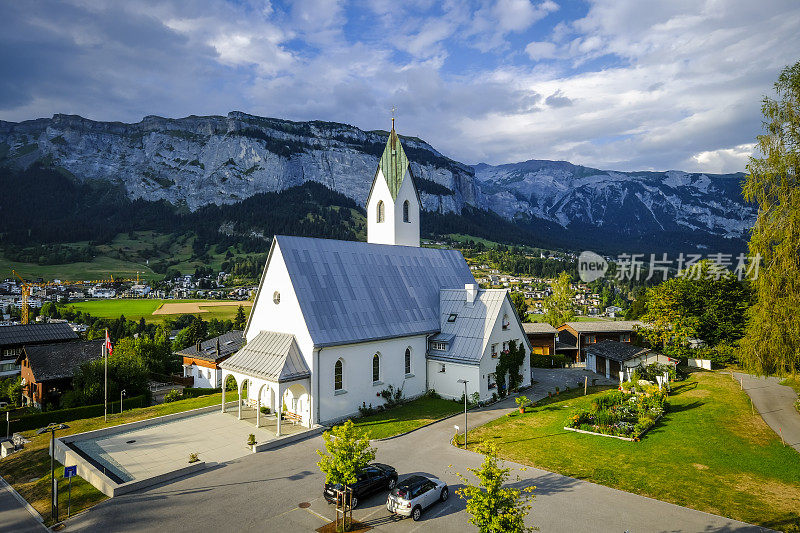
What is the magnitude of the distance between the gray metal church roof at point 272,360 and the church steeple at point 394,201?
16.5 metres

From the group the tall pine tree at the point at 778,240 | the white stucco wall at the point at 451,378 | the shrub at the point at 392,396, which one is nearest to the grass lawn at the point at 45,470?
the shrub at the point at 392,396

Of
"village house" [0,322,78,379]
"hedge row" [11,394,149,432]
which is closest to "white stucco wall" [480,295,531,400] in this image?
"hedge row" [11,394,149,432]

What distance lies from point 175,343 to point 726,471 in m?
76.4

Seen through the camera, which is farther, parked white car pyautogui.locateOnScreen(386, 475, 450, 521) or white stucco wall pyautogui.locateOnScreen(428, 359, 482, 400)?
white stucco wall pyautogui.locateOnScreen(428, 359, 482, 400)

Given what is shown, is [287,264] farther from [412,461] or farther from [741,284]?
[741,284]

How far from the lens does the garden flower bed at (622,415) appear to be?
2403 centimetres

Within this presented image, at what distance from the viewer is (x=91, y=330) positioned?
77875 millimetres

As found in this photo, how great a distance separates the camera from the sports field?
4139 inches

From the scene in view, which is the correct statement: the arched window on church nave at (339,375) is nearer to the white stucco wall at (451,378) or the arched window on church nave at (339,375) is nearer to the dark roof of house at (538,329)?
the white stucco wall at (451,378)

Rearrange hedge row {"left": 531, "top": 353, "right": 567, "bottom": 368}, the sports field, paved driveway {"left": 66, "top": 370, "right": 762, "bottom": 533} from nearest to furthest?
paved driveway {"left": 66, "top": 370, "right": 762, "bottom": 533} → hedge row {"left": 531, "top": 353, "right": 567, "bottom": 368} → the sports field

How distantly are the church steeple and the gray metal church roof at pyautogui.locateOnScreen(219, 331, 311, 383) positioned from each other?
1647 centimetres

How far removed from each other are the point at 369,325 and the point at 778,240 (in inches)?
953

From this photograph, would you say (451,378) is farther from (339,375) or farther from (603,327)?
(603,327)

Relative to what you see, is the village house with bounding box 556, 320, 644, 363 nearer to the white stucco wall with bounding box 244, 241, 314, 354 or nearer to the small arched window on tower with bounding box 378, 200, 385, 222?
the small arched window on tower with bounding box 378, 200, 385, 222
